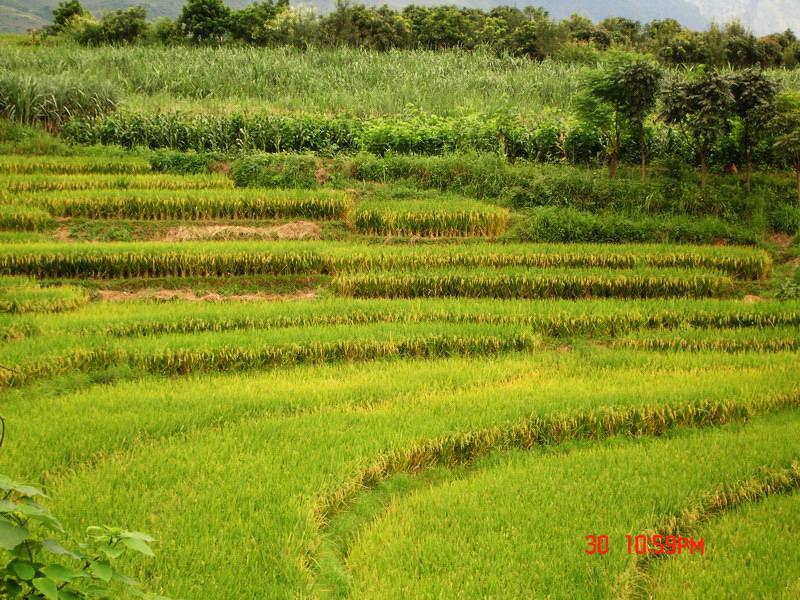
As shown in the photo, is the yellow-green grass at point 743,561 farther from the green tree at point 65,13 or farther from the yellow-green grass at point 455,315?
the green tree at point 65,13

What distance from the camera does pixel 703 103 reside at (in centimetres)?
1455

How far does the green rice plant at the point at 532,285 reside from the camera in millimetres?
12180

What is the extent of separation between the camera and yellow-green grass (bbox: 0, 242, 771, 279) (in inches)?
488

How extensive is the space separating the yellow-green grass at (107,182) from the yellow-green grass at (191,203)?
0.57 meters

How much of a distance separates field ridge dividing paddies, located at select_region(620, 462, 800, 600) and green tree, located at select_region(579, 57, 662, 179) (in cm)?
1031

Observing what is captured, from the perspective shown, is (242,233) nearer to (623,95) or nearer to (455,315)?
(455,315)

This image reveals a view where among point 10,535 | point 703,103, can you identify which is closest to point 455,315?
point 703,103

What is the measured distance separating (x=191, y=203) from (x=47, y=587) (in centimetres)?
1295

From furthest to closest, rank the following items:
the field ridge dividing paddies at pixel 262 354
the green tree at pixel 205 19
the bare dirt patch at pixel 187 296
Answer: the green tree at pixel 205 19, the bare dirt patch at pixel 187 296, the field ridge dividing paddies at pixel 262 354

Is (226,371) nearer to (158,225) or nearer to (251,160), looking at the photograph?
(158,225)

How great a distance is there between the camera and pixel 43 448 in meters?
6.28

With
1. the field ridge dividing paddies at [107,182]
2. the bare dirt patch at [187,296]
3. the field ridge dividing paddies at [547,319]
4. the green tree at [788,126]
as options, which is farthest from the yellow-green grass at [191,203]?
the green tree at [788,126]

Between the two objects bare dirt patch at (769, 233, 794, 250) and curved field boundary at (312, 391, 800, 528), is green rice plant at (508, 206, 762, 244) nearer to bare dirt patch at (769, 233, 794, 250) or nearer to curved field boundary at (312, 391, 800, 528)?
bare dirt patch at (769, 233, 794, 250)
